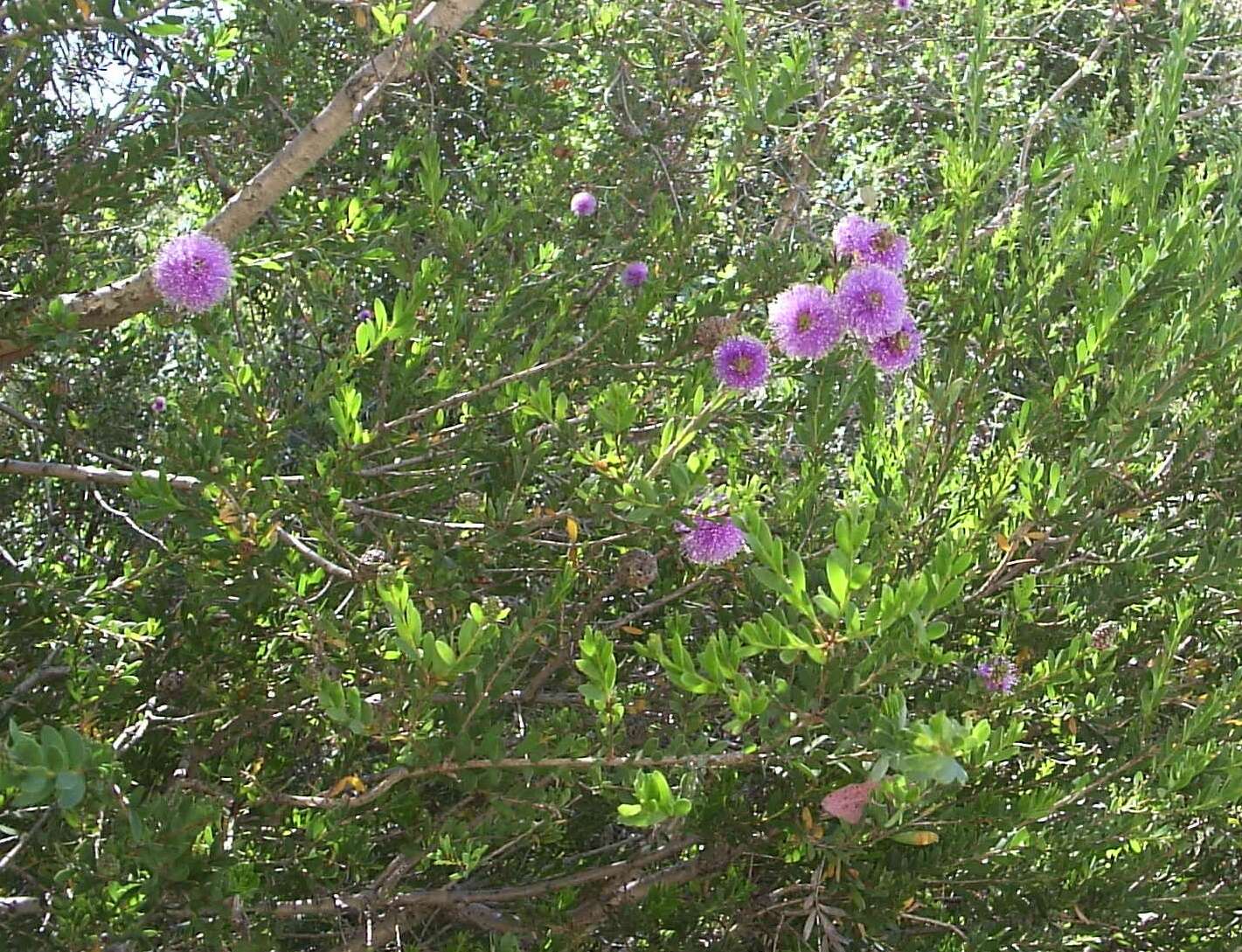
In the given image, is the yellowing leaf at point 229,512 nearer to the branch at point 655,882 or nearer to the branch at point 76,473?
the branch at point 76,473

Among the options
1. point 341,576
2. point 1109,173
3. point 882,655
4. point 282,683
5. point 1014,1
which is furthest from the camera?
point 1014,1

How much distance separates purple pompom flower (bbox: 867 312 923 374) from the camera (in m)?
1.80

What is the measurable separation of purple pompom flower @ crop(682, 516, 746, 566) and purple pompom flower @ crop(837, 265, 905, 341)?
1.13ft

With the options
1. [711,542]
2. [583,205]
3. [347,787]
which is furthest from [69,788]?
[583,205]

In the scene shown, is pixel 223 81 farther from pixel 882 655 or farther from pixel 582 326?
pixel 882 655

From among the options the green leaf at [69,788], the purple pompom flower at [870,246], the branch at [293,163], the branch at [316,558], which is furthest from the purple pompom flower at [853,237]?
the green leaf at [69,788]

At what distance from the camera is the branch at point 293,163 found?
1.98 m

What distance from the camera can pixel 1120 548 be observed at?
A: 6.81 ft

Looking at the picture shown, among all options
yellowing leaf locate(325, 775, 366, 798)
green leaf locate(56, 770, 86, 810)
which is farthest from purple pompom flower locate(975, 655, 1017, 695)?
green leaf locate(56, 770, 86, 810)

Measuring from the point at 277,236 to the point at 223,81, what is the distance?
464 millimetres

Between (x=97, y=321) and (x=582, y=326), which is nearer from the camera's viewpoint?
(x=97, y=321)

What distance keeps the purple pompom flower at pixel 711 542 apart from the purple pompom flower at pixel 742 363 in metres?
0.21

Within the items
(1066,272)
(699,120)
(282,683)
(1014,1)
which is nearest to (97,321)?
(282,683)

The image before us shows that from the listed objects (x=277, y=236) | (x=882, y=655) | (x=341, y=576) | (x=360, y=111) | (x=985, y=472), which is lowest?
(x=985, y=472)
